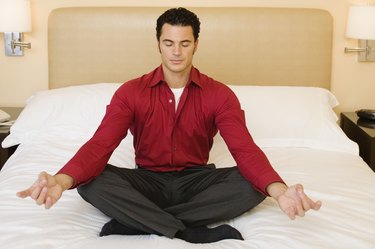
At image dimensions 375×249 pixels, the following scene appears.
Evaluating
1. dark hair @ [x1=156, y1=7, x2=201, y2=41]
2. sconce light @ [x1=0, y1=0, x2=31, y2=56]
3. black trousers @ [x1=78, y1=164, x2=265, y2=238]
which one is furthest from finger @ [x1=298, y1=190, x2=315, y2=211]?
sconce light @ [x1=0, y1=0, x2=31, y2=56]

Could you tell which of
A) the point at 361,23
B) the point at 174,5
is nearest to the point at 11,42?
the point at 174,5

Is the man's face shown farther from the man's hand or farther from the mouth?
the man's hand

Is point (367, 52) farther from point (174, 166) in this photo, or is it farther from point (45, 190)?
point (45, 190)

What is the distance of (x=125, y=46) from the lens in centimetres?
271

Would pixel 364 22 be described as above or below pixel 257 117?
above

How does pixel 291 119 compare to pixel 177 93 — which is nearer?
pixel 177 93

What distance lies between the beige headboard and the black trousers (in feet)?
3.67

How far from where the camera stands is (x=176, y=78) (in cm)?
186

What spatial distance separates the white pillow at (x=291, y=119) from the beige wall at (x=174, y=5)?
0.42 meters

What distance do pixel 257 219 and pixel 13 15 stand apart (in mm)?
1755

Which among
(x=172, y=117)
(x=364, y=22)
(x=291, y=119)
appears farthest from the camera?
(x=364, y=22)

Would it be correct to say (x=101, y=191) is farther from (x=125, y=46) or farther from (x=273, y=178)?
(x=125, y=46)

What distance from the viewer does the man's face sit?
69.7 inches

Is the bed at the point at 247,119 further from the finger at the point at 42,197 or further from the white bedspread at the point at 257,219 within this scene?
the finger at the point at 42,197
